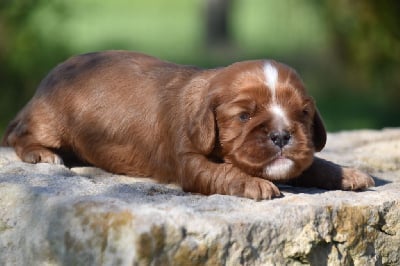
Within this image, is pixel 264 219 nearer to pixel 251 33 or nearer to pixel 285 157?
pixel 285 157

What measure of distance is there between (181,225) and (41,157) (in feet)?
7.21

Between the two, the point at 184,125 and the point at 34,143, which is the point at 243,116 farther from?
the point at 34,143

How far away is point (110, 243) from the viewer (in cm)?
522

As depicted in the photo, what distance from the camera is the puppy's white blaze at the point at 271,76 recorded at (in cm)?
598

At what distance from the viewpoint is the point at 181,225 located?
5137 millimetres

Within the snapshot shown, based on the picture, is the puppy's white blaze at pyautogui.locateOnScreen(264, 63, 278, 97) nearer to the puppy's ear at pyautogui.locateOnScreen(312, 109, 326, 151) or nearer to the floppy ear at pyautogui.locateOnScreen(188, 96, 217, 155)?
the floppy ear at pyautogui.locateOnScreen(188, 96, 217, 155)

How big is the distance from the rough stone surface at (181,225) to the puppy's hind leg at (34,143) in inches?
22.9

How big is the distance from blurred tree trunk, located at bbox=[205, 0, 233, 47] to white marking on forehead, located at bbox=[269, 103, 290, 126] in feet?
65.7

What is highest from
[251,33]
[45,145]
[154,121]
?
[154,121]

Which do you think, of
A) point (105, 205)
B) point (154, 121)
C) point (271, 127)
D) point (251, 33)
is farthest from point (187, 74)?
point (251, 33)

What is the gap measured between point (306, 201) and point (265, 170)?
346mm

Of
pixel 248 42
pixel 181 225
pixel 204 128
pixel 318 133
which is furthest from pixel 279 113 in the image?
pixel 248 42

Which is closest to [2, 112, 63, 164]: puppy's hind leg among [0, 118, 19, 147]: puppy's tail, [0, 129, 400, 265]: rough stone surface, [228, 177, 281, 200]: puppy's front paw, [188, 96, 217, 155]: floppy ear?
[0, 118, 19, 147]: puppy's tail

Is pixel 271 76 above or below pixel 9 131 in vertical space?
above
